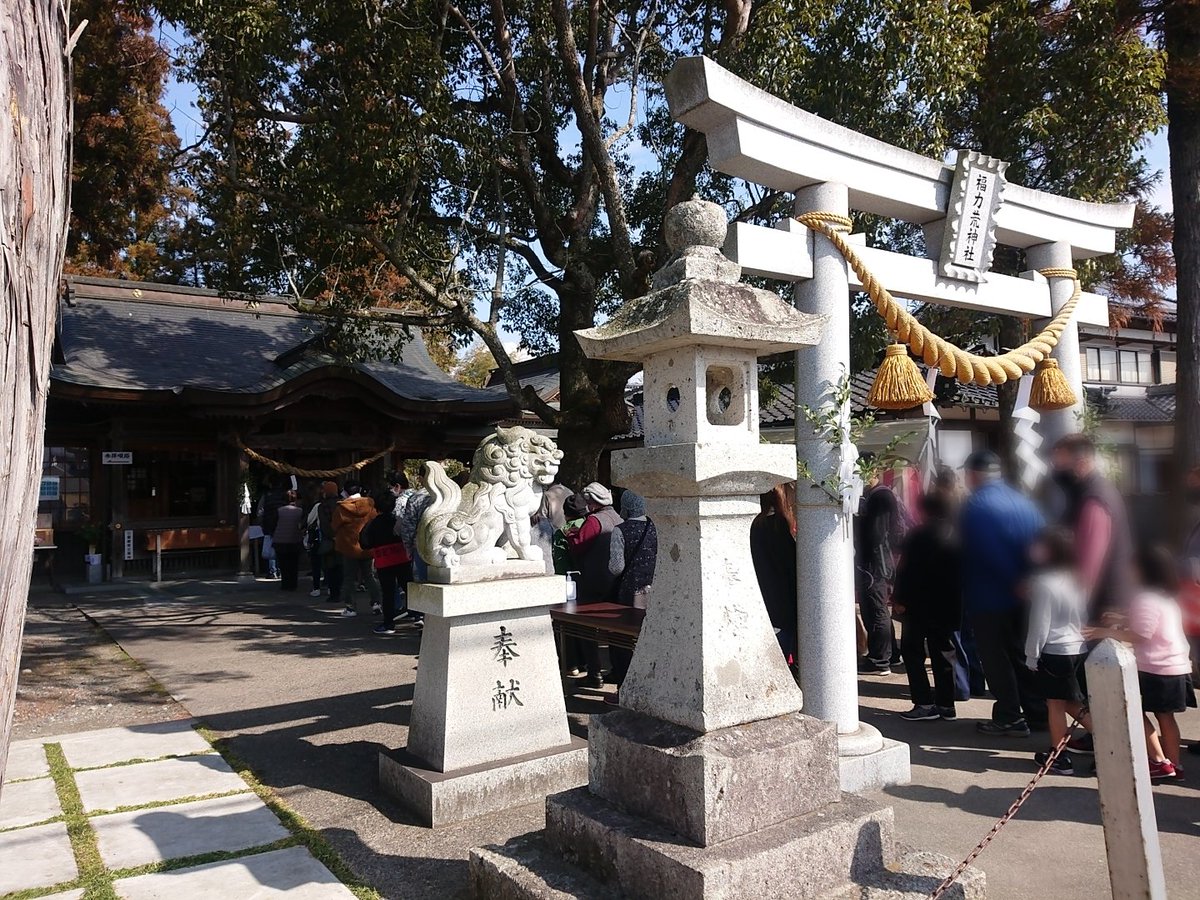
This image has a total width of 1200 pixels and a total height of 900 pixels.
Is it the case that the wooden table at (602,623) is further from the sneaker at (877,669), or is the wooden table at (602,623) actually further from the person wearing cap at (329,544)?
the person wearing cap at (329,544)

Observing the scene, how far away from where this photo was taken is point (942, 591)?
5816 millimetres

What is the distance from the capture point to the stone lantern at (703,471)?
3.05m

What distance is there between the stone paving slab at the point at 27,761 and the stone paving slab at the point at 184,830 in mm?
1082

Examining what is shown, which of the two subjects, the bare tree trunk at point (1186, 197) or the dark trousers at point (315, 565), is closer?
the bare tree trunk at point (1186, 197)

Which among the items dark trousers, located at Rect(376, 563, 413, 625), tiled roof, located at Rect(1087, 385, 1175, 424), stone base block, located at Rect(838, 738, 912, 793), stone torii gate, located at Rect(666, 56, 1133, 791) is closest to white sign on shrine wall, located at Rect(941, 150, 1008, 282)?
stone torii gate, located at Rect(666, 56, 1133, 791)

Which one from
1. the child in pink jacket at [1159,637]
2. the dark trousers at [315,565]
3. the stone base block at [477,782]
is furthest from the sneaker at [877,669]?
the dark trousers at [315,565]

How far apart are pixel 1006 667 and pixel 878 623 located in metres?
2.10

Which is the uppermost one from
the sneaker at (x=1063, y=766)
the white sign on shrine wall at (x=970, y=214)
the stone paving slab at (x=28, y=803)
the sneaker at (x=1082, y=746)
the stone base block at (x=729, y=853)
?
the white sign on shrine wall at (x=970, y=214)

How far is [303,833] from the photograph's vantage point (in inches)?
161

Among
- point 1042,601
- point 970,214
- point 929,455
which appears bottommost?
point 1042,601

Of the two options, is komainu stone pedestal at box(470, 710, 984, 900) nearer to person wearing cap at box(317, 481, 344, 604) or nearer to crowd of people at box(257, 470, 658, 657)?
crowd of people at box(257, 470, 658, 657)

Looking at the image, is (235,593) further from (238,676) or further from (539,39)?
(539,39)

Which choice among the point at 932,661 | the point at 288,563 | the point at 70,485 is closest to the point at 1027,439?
the point at 932,661

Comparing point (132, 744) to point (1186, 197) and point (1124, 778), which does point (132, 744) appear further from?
point (1186, 197)
